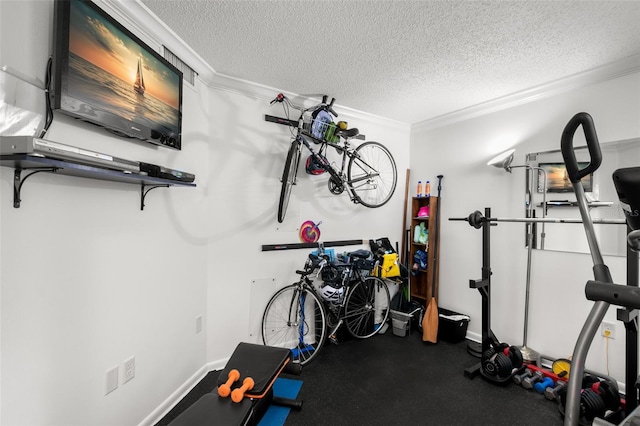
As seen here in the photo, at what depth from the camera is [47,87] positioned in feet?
3.79

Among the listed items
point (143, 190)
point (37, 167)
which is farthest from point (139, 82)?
point (37, 167)

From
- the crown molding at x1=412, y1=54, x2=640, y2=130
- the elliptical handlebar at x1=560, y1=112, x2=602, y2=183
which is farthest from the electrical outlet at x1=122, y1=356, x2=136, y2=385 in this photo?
the crown molding at x1=412, y1=54, x2=640, y2=130

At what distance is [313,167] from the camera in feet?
9.07

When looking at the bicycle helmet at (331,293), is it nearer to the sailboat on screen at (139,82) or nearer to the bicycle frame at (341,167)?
the bicycle frame at (341,167)

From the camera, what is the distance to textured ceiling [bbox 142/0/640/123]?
1.58 metres

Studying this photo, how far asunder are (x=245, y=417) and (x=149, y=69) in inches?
82.7

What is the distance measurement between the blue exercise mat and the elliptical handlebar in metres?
2.26

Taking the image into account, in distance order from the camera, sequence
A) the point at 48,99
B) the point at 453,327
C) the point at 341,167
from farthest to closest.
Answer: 1. the point at 341,167
2. the point at 453,327
3. the point at 48,99

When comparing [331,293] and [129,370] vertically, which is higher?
[331,293]

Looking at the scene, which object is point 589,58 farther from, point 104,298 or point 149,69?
point 104,298

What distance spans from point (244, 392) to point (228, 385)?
0.11m

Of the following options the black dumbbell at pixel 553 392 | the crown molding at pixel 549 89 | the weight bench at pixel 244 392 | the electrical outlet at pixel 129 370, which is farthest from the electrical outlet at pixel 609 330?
the electrical outlet at pixel 129 370

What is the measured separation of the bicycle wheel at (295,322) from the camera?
104 inches

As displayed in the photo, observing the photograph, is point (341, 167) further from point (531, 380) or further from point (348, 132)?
point (531, 380)
